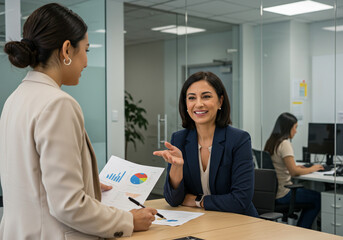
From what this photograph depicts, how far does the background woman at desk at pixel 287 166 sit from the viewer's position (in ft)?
13.0

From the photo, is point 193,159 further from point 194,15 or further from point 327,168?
point 194,15

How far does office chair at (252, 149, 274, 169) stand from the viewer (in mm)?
4223

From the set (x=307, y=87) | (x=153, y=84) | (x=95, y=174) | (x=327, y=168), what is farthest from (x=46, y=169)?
(x=153, y=84)

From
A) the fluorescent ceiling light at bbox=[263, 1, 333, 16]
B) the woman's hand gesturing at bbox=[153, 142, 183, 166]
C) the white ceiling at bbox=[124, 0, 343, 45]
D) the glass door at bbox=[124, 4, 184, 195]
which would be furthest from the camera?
the glass door at bbox=[124, 4, 184, 195]

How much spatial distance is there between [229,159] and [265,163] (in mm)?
2182

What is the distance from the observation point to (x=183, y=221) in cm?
187

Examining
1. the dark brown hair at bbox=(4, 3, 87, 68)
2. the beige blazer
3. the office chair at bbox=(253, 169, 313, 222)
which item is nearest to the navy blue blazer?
the office chair at bbox=(253, 169, 313, 222)

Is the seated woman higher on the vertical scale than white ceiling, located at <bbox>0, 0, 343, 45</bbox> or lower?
lower

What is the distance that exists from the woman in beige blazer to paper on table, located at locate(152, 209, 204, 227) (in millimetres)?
457

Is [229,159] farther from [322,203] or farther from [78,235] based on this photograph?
[322,203]

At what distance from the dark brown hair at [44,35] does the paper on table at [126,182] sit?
25.7 inches

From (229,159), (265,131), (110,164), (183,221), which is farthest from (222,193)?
(265,131)

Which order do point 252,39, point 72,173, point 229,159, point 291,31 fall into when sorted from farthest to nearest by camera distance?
point 252,39
point 291,31
point 229,159
point 72,173

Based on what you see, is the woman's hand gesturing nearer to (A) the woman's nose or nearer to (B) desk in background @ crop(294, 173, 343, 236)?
(A) the woman's nose
